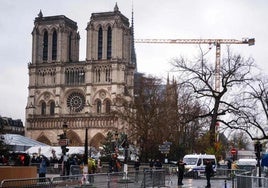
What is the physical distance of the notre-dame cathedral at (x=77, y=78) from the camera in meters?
119

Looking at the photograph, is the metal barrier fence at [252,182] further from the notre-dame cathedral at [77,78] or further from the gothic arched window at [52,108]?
the gothic arched window at [52,108]

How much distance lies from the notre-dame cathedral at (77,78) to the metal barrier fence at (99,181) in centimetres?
8893

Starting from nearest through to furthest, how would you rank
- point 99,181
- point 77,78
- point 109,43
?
1. point 99,181
2. point 109,43
3. point 77,78

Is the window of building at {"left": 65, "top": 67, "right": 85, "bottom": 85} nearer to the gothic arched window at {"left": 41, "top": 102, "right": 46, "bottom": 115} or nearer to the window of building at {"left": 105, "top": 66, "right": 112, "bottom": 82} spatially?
the window of building at {"left": 105, "top": 66, "right": 112, "bottom": 82}

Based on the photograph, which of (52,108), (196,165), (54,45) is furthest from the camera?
(54,45)

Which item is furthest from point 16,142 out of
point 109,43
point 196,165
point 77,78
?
point 77,78

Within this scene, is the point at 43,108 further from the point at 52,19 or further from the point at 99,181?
the point at 99,181

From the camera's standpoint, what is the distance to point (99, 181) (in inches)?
853

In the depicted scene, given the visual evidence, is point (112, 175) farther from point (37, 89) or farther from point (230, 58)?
point (37, 89)

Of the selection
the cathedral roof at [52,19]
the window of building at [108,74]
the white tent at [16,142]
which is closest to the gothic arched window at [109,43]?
the window of building at [108,74]

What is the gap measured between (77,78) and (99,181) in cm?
10309

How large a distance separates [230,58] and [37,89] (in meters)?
87.1

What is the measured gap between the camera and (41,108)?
126 m

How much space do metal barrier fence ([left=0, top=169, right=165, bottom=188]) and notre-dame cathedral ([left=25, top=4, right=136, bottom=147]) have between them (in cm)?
8893
